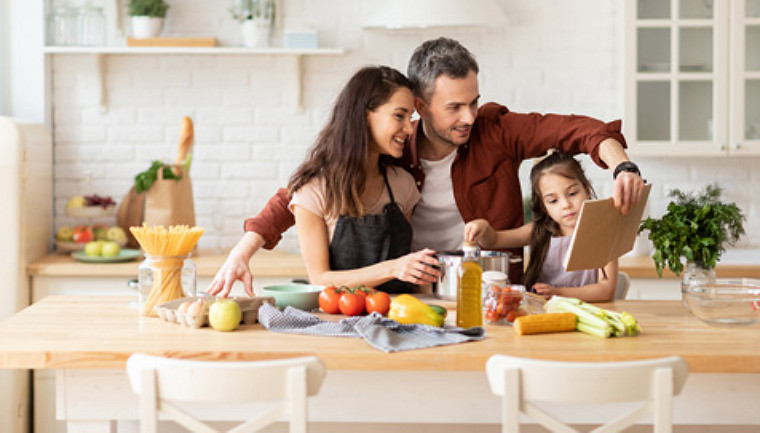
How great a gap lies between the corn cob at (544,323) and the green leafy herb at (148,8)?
2.99 m

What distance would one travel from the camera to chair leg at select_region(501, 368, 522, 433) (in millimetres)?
1791

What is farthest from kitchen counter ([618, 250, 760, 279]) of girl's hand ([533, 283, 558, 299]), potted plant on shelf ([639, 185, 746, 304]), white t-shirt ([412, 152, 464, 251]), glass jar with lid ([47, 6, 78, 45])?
glass jar with lid ([47, 6, 78, 45])

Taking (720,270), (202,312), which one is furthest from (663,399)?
(720,270)

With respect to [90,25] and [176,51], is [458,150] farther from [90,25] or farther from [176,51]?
[90,25]

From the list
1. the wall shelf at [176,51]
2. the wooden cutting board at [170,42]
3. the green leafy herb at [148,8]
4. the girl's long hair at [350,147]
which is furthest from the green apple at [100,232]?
the girl's long hair at [350,147]

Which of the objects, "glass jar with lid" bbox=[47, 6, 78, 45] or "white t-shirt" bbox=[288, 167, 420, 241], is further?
"glass jar with lid" bbox=[47, 6, 78, 45]

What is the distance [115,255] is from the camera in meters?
4.30

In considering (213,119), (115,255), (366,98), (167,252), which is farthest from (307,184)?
(213,119)

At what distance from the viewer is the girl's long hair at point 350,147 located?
2822 millimetres

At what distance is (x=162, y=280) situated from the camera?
248 centimetres

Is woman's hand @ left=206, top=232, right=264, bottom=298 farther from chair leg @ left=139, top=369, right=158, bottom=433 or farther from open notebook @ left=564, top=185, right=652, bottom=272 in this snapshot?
open notebook @ left=564, top=185, right=652, bottom=272

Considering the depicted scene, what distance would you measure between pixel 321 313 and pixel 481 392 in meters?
0.53

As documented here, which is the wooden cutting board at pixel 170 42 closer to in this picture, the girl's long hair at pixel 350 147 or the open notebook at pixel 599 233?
the girl's long hair at pixel 350 147

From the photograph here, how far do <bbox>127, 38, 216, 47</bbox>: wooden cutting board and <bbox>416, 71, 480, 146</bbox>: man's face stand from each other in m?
1.87
